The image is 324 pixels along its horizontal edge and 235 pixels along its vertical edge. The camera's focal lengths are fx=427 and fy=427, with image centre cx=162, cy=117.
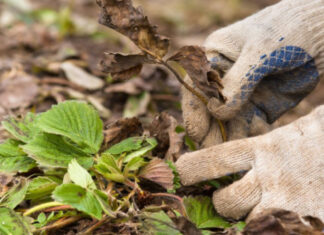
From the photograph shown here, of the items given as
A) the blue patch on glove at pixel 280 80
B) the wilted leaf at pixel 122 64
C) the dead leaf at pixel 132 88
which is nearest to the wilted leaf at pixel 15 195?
the wilted leaf at pixel 122 64

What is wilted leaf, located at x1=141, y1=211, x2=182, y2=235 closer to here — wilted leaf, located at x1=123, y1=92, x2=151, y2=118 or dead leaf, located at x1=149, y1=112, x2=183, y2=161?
dead leaf, located at x1=149, y1=112, x2=183, y2=161

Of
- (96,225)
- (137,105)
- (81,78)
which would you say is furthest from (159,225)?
(81,78)

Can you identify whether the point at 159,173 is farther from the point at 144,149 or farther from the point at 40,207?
the point at 40,207

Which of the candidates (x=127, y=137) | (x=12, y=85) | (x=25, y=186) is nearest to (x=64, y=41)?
(x=12, y=85)

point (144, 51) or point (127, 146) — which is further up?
point (144, 51)

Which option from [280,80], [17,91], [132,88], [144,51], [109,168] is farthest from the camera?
[132,88]
